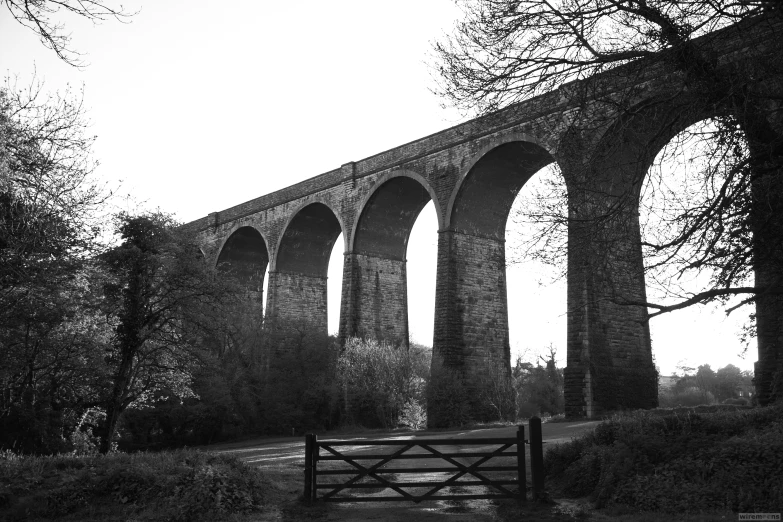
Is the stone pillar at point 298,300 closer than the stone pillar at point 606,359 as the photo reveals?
No

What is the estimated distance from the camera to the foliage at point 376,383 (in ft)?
85.2

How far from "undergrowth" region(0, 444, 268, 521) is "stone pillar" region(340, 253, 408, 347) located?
58.6 ft

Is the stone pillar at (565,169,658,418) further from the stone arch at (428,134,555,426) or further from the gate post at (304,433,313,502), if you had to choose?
the gate post at (304,433,313,502)

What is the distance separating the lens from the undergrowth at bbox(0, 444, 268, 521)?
8.32 metres

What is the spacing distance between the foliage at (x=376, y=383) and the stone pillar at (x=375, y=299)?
1.13 metres

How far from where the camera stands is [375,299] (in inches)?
1101

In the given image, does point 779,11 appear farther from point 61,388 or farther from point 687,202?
point 61,388

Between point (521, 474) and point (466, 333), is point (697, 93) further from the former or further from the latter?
point (466, 333)

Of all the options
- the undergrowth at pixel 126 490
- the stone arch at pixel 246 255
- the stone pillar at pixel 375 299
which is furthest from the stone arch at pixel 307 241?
the undergrowth at pixel 126 490

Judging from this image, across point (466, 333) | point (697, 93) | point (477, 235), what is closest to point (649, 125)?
point (697, 93)

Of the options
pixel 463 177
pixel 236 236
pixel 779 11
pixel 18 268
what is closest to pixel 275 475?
pixel 18 268

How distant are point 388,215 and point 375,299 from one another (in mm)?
3329

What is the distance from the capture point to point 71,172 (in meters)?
11.4

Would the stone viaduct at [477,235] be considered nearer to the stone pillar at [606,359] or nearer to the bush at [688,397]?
the stone pillar at [606,359]
